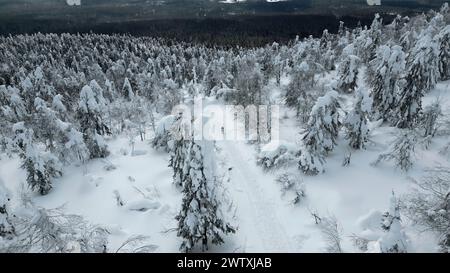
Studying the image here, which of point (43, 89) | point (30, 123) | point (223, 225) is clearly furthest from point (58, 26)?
point (223, 225)

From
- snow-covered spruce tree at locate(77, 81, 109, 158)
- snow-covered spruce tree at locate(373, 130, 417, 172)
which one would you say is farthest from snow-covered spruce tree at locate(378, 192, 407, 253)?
snow-covered spruce tree at locate(77, 81, 109, 158)

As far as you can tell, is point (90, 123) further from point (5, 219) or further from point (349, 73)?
point (349, 73)

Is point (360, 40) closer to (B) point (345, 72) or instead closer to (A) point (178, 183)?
(B) point (345, 72)

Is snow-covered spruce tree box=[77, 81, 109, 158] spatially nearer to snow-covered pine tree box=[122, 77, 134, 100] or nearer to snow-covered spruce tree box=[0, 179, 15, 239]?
snow-covered spruce tree box=[0, 179, 15, 239]

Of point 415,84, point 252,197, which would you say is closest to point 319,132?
point 252,197

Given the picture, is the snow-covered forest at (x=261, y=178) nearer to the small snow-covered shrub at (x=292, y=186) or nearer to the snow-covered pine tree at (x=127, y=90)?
the small snow-covered shrub at (x=292, y=186)
